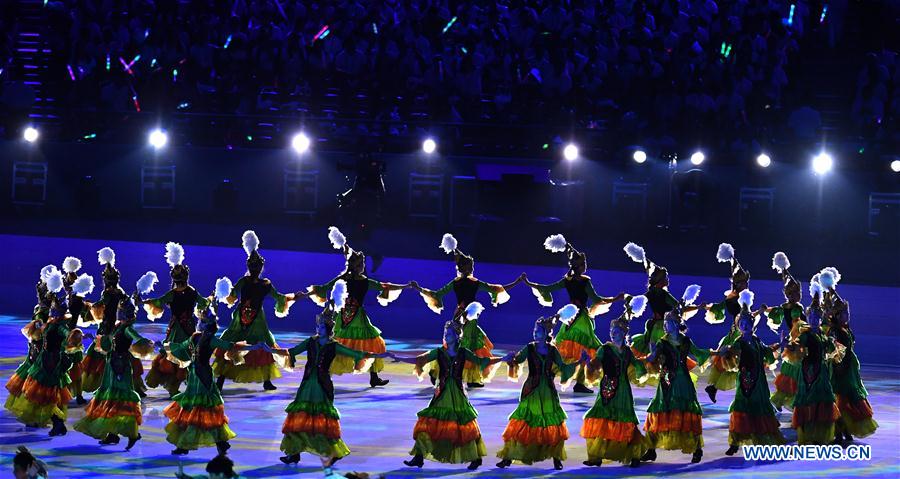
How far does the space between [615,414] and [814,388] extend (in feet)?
7.49

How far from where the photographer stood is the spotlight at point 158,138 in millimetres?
27062

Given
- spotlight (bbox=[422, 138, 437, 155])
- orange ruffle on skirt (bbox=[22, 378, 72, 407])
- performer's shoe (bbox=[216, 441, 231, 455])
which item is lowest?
performer's shoe (bbox=[216, 441, 231, 455])

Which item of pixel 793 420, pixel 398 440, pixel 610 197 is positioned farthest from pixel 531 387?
pixel 610 197

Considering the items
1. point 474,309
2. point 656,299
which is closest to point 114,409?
point 474,309

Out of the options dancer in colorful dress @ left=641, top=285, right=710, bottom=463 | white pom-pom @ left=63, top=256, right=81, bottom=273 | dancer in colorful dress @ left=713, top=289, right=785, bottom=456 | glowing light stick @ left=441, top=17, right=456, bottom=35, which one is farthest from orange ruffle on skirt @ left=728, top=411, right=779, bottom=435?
glowing light stick @ left=441, top=17, right=456, bottom=35

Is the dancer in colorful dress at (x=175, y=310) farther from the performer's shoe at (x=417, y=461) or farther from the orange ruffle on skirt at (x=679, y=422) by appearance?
the orange ruffle on skirt at (x=679, y=422)

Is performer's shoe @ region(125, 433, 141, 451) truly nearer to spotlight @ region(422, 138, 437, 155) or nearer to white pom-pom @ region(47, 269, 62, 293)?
white pom-pom @ region(47, 269, 62, 293)

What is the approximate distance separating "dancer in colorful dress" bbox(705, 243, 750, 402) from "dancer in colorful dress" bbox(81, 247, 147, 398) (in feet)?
20.7

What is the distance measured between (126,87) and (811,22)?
14997 mm

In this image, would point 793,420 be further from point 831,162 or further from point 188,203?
point 188,203

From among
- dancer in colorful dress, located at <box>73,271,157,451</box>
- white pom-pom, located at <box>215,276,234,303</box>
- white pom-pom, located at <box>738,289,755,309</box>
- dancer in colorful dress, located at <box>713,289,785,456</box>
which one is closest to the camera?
dancer in colorful dress, located at <box>73,271,157,451</box>

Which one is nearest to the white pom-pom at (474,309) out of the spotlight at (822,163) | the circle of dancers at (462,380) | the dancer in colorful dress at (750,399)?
the circle of dancers at (462,380)

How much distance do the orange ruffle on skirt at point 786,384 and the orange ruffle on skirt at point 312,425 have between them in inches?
212

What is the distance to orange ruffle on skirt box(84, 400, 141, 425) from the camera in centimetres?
1234
